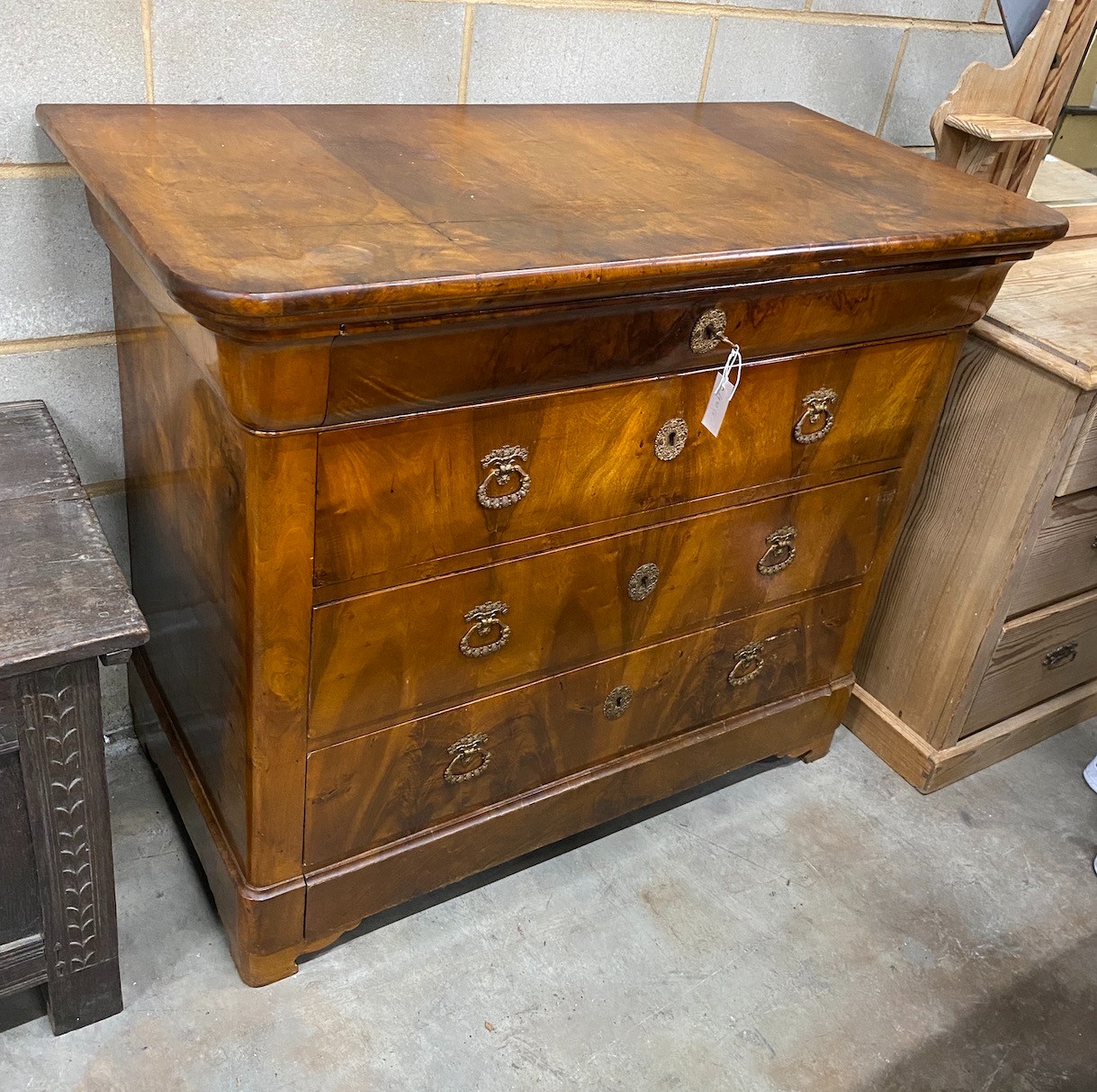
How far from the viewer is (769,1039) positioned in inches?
59.9

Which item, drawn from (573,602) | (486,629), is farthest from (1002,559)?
(486,629)

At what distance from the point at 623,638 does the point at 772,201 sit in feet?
2.00

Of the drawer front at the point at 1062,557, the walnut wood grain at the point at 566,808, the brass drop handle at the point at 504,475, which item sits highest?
the brass drop handle at the point at 504,475

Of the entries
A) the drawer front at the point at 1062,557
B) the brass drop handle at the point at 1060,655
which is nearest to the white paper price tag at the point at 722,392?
the drawer front at the point at 1062,557

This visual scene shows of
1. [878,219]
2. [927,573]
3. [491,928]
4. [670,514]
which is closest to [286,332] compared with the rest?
[670,514]

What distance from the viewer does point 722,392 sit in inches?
51.7

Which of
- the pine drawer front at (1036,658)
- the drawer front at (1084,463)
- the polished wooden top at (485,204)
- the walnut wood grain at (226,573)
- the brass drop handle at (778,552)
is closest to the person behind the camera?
the polished wooden top at (485,204)

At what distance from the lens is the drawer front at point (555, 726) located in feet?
4.53

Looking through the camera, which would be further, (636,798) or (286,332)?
(636,798)

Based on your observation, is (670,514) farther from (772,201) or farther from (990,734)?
(990,734)

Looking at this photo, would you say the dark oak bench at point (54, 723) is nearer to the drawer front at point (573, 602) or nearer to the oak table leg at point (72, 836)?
the oak table leg at point (72, 836)

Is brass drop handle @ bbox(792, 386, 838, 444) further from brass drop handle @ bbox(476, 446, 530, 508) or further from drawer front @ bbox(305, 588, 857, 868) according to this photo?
brass drop handle @ bbox(476, 446, 530, 508)

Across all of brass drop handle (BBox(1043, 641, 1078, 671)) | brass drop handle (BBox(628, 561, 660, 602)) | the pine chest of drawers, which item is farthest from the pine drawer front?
brass drop handle (BBox(628, 561, 660, 602))

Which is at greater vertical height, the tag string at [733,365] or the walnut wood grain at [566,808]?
the tag string at [733,365]
